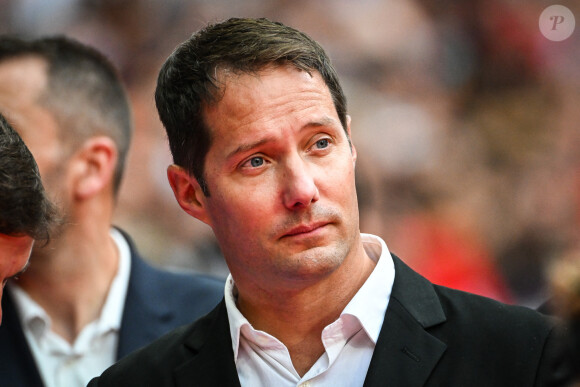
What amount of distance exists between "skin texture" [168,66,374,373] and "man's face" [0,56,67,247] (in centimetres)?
112

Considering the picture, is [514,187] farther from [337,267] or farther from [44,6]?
[44,6]

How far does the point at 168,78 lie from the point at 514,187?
164cm

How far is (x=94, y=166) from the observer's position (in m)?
3.56

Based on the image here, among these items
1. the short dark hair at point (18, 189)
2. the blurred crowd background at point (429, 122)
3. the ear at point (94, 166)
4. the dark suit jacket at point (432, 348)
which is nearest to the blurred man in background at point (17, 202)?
the short dark hair at point (18, 189)

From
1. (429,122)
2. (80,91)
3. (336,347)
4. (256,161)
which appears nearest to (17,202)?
(256,161)

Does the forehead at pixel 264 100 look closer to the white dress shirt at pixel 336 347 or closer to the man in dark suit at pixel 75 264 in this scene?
the white dress shirt at pixel 336 347

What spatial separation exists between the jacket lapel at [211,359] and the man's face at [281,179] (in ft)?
0.62

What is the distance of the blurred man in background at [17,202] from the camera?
91.1 inches

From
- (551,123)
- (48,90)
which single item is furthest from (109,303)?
(551,123)

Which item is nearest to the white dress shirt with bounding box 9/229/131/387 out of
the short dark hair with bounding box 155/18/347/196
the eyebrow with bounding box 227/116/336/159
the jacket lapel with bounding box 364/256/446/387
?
the short dark hair with bounding box 155/18/347/196

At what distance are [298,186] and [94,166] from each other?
148 centimetres

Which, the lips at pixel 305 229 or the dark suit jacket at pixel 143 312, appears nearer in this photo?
the lips at pixel 305 229

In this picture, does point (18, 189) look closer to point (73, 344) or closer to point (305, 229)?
point (305, 229)

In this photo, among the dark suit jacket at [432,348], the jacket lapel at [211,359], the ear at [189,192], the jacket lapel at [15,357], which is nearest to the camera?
the dark suit jacket at [432,348]
